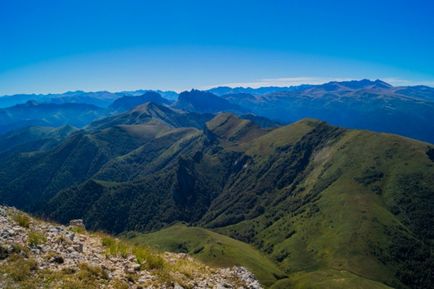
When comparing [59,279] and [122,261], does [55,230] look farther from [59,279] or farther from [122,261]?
[59,279]

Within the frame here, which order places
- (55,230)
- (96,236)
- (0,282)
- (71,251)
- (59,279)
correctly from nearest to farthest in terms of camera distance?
(0,282)
(59,279)
(71,251)
(55,230)
(96,236)

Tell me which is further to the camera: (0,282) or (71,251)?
(71,251)

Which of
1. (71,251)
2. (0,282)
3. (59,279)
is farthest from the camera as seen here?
(71,251)

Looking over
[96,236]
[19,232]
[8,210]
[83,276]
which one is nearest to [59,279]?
[83,276]

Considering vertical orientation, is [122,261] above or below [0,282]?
below

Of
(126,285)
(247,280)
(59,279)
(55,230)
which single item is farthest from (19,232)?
(247,280)

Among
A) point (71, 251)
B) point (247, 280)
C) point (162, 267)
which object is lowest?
point (247, 280)
